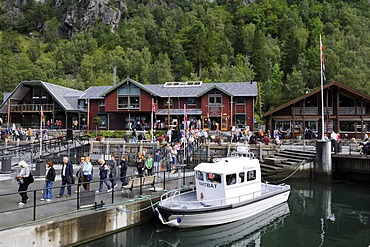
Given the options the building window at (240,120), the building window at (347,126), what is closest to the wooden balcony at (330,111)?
the building window at (347,126)

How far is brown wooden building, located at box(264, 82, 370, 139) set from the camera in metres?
36.7

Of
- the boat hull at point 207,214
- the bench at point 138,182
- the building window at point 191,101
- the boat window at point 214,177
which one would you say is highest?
the building window at point 191,101

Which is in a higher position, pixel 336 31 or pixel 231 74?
pixel 336 31

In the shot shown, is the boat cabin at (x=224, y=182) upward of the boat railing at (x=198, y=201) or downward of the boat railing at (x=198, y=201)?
upward

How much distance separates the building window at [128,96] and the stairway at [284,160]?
79.2 ft

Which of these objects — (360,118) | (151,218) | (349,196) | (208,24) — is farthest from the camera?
(208,24)

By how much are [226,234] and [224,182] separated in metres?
2.19

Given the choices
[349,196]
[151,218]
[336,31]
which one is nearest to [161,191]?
[151,218]

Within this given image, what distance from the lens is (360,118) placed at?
3662 centimetres

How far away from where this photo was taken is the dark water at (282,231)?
1298 cm

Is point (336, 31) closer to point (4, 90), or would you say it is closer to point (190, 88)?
point (190, 88)

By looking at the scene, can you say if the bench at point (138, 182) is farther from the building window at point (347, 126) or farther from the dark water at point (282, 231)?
the building window at point (347, 126)

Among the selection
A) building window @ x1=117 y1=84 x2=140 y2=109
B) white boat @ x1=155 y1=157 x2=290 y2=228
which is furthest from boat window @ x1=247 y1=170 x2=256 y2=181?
building window @ x1=117 y1=84 x2=140 y2=109

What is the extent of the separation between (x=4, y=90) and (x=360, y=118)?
67324 mm
